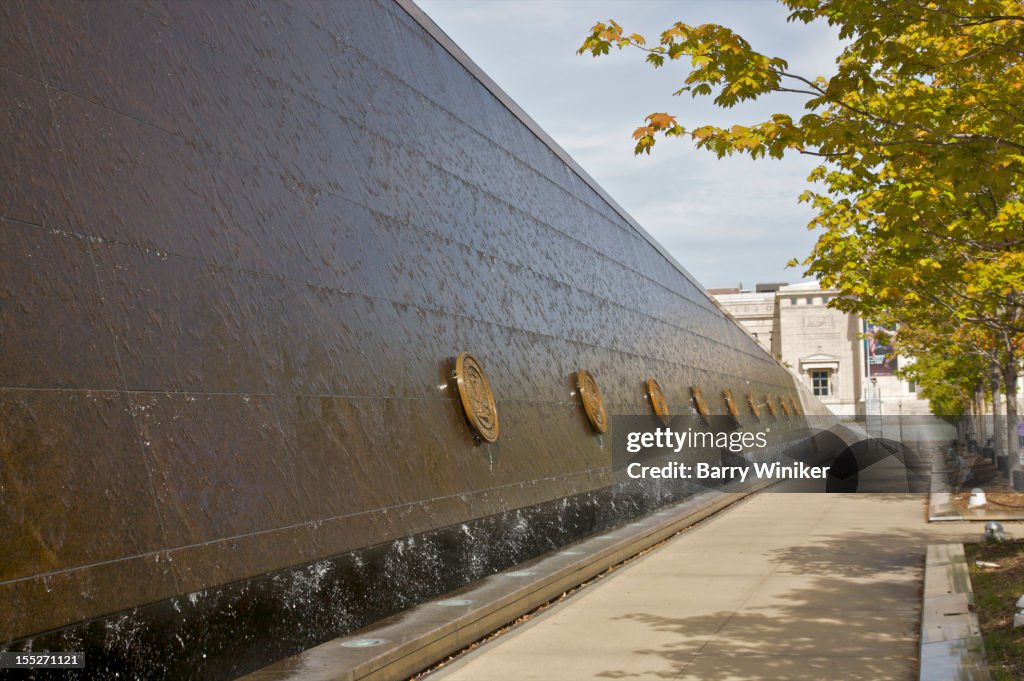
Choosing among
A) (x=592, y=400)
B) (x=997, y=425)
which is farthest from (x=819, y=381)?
(x=592, y=400)

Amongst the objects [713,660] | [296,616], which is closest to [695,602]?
[713,660]

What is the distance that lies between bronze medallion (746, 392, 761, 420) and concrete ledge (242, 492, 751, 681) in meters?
17.9

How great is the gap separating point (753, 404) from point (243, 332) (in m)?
24.9

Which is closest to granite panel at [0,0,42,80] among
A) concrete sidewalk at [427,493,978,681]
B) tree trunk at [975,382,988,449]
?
concrete sidewalk at [427,493,978,681]

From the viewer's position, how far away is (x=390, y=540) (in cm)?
764

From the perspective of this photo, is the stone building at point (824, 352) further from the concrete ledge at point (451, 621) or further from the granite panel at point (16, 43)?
the granite panel at point (16, 43)

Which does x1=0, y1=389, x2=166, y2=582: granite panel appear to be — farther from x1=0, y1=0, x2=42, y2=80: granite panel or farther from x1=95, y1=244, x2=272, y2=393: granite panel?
x1=0, y1=0, x2=42, y2=80: granite panel

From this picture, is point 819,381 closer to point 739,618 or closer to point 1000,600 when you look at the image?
point 1000,600

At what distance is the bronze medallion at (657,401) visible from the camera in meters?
17.3

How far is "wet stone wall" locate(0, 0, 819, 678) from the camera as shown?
4.88m

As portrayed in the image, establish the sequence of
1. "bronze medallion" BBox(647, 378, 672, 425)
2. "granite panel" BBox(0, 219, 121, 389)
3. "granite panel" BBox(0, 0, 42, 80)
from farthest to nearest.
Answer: "bronze medallion" BBox(647, 378, 672, 425)
"granite panel" BBox(0, 0, 42, 80)
"granite panel" BBox(0, 219, 121, 389)

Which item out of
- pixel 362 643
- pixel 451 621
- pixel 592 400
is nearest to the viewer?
pixel 362 643

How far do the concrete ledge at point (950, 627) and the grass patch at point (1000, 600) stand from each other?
0.11 m

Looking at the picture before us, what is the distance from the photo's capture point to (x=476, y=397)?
9648mm
